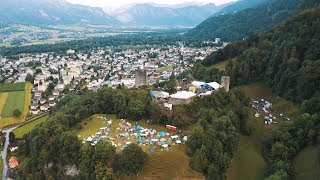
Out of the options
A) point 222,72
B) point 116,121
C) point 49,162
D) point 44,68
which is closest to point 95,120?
point 116,121

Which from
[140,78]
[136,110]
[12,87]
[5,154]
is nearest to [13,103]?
[12,87]

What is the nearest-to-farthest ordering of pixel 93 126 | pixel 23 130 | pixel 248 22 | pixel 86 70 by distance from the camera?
pixel 93 126 < pixel 23 130 < pixel 86 70 < pixel 248 22

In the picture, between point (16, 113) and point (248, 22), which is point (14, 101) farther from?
point (248, 22)

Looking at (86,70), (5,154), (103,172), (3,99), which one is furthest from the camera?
(86,70)

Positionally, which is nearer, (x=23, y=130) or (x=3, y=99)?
(x=23, y=130)

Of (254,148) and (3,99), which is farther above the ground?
(254,148)

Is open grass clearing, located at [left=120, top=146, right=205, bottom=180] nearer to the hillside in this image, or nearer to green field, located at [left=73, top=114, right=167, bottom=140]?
green field, located at [left=73, top=114, right=167, bottom=140]

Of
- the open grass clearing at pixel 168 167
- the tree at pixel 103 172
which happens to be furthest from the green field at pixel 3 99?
the open grass clearing at pixel 168 167

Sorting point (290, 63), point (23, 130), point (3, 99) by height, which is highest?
point (290, 63)
